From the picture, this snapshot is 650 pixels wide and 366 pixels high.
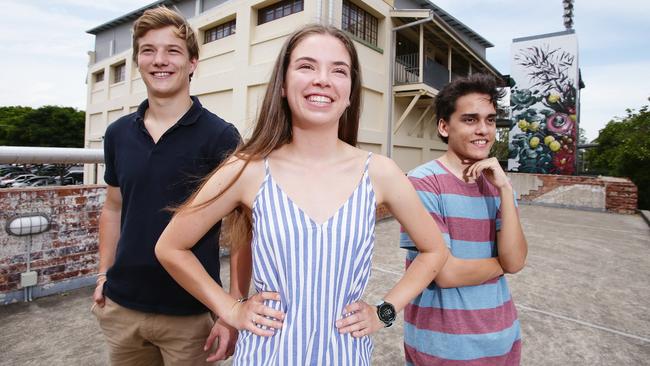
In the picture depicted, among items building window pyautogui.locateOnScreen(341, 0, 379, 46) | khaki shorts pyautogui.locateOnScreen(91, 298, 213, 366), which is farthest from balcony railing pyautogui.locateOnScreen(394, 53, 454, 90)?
khaki shorts pyautogui.locateOnScreen(91, 298, 213, 366)

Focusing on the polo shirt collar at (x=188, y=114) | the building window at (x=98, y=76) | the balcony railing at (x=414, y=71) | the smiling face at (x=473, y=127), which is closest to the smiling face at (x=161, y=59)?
the polo shirt collar at (x=188, y=114)

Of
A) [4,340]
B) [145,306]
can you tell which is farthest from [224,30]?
[145,306]


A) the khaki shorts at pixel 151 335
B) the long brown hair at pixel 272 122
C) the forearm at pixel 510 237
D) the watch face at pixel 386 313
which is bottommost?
the khaki shorts at pixel 151 335

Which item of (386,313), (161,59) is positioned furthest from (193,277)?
(161,59)

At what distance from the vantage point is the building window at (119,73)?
65.6ft

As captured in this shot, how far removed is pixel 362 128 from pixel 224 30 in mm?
6860

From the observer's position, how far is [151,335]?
138 centimetres

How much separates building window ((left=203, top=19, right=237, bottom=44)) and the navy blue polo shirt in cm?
1284

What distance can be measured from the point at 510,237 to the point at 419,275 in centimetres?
47

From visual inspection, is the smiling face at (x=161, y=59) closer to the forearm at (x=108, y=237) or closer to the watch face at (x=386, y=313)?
the forearm at (x=108, y=237)

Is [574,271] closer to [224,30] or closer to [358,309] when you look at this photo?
[358,309]

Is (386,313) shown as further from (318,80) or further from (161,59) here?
(161,59)

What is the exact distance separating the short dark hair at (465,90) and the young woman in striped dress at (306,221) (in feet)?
2.02

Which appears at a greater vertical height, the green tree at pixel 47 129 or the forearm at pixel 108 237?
the green tree at pixel 47 129
